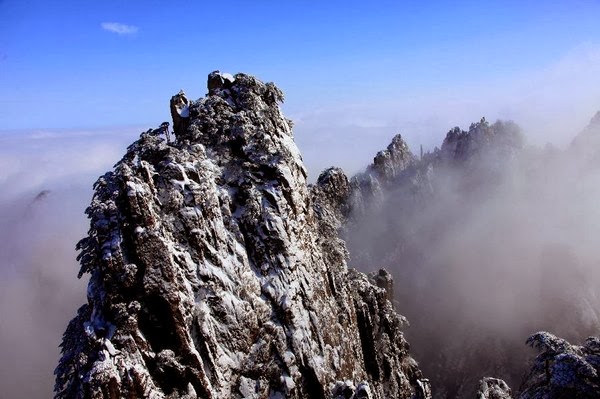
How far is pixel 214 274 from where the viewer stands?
1113 inches

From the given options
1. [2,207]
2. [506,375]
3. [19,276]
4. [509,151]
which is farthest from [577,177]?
[2,207]

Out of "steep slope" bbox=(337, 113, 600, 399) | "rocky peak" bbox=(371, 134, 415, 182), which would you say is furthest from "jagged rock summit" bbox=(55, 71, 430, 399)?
"rocky peak" bbox=(371, 134, 415, 182)

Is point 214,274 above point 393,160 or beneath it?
beneath

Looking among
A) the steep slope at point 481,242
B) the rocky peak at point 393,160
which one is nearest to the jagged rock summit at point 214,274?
the steep slope at point 481,242

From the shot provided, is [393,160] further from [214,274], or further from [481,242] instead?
[214,274]

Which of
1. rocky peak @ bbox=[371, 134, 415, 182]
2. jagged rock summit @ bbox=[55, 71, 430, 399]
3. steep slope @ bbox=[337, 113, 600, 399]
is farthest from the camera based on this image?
rocky peak @ bbox=[371, 134, 415, 182]

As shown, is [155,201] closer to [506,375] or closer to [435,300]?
[506,375]

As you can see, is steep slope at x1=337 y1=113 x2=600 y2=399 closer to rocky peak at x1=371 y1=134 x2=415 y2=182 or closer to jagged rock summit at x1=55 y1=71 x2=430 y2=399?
rocky peak at x1=371 y1=134 x2=415 y2=182

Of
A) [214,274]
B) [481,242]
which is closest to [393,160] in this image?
[481,242]

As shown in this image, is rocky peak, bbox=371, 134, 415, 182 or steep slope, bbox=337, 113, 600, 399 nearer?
steep slope, bbox=337, 113, 600, 399

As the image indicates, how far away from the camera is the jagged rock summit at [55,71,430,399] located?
23.4 metres

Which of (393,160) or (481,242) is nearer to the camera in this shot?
(481,242)

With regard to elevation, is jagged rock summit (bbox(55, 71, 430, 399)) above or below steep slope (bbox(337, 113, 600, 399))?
above

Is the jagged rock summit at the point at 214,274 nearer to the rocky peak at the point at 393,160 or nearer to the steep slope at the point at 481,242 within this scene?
the steep slope at the point at 481,242
